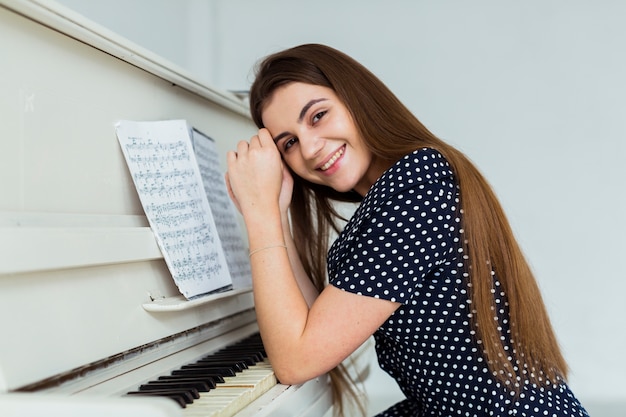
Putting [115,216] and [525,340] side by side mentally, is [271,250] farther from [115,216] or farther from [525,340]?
[525,340]

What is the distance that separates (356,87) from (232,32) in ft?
4.28

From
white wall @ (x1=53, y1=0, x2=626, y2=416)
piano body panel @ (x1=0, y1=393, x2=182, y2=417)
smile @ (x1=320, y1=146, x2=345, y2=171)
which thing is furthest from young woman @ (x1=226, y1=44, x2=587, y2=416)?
white wall @ (x1=53, y1=0, x2=626, y2=416)

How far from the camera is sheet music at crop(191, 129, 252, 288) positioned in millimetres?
1504

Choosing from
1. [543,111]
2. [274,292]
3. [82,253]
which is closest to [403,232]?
[274,292]

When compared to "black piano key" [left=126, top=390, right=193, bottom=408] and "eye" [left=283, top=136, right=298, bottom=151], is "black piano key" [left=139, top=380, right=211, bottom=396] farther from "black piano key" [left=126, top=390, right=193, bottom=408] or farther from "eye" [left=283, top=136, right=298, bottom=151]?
"eye" [left=283, top=136, right=298, bottom=151]

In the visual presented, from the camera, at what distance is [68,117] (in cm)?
109

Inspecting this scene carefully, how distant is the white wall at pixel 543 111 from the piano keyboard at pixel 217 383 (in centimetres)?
124

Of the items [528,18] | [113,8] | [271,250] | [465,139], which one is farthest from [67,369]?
[528,18]

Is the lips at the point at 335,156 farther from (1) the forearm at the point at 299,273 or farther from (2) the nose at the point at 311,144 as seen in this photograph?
(1) the forearm at the point at 299,273

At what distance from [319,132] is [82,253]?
521 mm

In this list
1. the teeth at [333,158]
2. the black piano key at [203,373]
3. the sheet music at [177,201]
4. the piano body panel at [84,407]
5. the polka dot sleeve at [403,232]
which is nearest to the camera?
the piano body panel at [84,407]

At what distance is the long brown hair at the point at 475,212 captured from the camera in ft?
3.86

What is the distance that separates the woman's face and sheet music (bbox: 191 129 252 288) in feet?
0.62

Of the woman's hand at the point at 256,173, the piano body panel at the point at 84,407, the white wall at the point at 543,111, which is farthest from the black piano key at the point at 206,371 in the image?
the white wall at the point at 543,111
